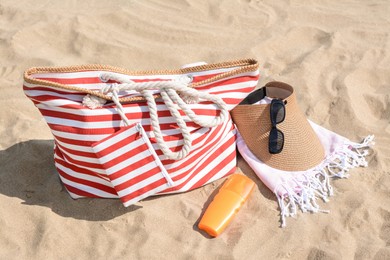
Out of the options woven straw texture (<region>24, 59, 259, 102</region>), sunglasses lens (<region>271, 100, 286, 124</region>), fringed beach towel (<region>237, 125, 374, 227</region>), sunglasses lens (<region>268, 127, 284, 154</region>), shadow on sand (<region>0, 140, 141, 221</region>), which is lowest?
shadow on sand (<region>0, 140, 141, 221</region>)

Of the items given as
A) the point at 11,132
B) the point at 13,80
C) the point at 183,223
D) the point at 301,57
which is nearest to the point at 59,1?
the point at 13,80

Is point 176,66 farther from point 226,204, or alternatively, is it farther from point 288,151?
point 226,204

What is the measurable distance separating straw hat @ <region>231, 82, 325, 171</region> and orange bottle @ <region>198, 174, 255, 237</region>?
0.16m

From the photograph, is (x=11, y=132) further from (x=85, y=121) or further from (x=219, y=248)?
(x=219, y=248)

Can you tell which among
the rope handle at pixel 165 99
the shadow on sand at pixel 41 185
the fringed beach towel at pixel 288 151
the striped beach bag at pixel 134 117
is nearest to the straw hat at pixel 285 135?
the fringed beach towel at pixel 288 151

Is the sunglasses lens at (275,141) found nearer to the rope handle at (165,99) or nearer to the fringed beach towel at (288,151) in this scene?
the fringed beach towel at (288,151)

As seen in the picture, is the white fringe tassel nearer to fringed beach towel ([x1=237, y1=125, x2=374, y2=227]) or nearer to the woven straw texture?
fringed beach towel ([x1=237, y1=125, x2=374, y2=227])

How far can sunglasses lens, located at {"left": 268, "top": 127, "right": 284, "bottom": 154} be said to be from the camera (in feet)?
7.00

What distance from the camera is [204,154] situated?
213 cm

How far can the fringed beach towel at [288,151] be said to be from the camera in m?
2.11

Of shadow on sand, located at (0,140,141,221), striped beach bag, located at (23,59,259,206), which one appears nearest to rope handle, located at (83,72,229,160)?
striped beach bag, located at (23,59,259,206)

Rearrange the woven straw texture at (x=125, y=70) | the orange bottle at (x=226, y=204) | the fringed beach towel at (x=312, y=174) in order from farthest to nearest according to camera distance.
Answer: the fringed beach towel at (x=312, y=174)
the orange bottle at (x=226, y=204)
the woven straw texture at (x=125, y=70)

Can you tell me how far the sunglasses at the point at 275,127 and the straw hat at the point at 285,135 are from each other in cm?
3

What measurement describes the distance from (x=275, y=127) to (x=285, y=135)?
82mm
